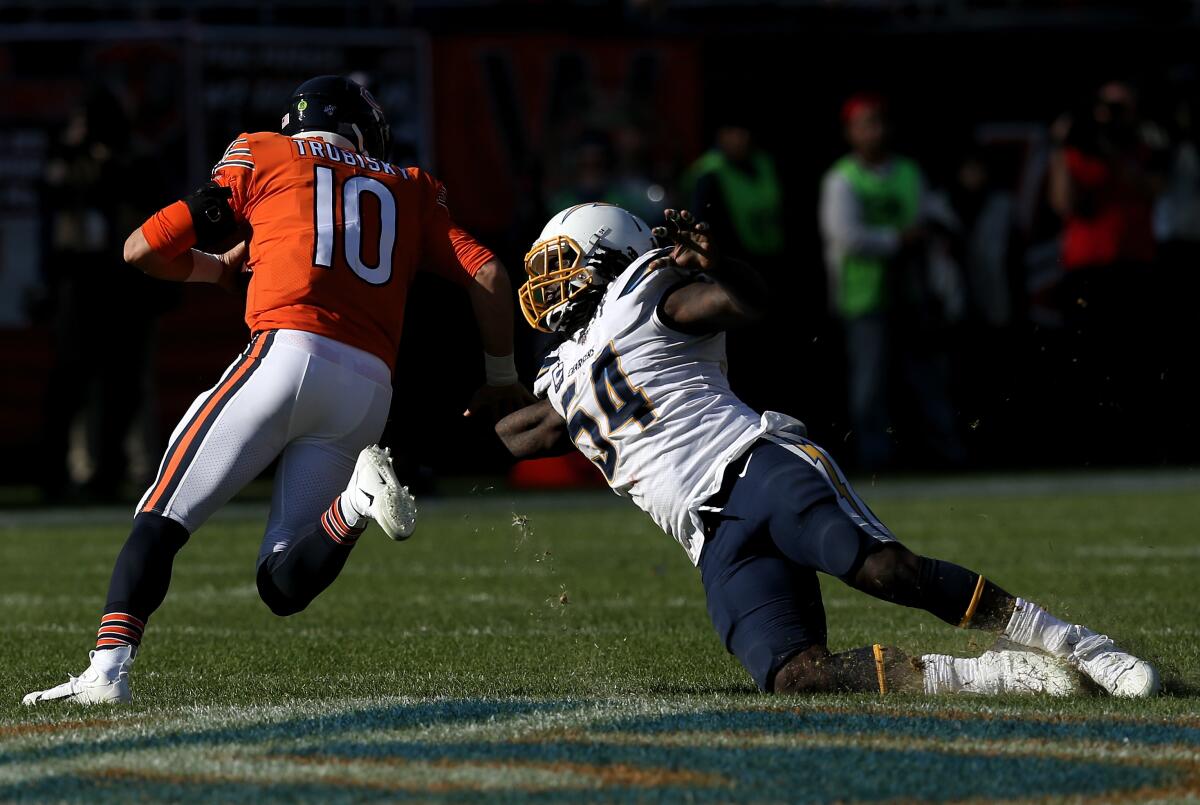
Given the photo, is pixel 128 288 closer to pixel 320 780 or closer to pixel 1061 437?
pixel 1061 437

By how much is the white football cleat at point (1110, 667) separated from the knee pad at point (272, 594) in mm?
1862

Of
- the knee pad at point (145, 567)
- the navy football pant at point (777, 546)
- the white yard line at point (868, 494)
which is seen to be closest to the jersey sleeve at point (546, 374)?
the navy football pant at point (777, 546)

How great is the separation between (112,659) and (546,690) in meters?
1.00

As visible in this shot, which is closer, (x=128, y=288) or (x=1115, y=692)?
(x=1115, y=692)

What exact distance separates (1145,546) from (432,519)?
3.54 meters

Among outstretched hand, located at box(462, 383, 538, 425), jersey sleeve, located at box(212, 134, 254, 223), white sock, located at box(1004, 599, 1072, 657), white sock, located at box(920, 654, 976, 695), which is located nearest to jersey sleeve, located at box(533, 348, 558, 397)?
outstretched hand, located at box(462, 383, 538, 425)

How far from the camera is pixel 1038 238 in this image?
13.3 meters

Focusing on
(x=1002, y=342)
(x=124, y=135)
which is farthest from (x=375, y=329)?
(x=1002, y=342)

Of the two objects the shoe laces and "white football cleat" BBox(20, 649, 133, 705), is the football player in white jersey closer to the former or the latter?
the shoe laces

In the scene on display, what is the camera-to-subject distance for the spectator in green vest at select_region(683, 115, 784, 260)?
11.4 metres

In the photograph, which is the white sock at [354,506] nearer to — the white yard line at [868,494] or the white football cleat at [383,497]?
the white football cleat at [383,497]

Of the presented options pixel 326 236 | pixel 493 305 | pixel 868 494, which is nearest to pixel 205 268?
pixel 326 236

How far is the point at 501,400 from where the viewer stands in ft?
16.6

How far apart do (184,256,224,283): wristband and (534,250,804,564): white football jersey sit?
42.3 inches
